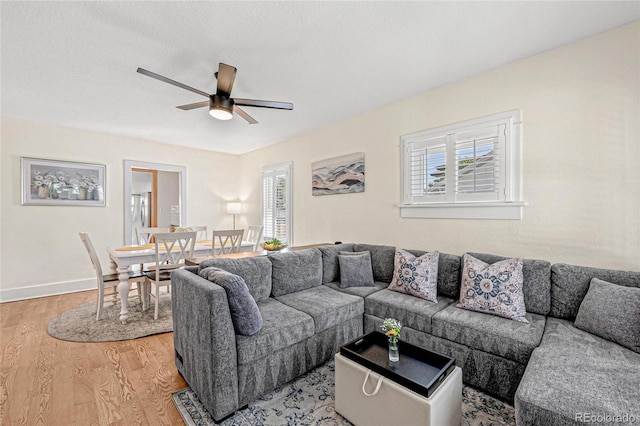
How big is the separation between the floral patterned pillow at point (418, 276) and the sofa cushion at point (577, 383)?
938 mm

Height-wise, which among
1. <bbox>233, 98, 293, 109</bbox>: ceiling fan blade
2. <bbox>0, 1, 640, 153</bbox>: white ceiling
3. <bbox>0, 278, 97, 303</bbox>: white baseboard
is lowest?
<bbox>0, 278, 97, 303</bbox>: white baseboard

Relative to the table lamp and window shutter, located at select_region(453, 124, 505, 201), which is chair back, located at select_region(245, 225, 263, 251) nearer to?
the table lamp

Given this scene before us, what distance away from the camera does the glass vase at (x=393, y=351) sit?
64.6 inches

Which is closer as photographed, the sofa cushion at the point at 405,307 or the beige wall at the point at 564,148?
the beige wall at the point at 564,148

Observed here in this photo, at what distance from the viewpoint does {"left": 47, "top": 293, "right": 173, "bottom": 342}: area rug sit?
2812 millimetres

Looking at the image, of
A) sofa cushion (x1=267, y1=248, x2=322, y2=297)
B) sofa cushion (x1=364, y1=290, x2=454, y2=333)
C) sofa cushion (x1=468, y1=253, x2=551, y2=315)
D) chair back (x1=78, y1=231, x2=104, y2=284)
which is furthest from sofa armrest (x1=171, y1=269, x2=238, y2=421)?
sofa cushion (x1=468, y1=253, x2=551, y2=315)

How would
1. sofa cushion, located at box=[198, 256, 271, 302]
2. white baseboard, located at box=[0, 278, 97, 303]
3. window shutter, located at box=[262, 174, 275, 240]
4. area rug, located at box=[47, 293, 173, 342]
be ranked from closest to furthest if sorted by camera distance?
sofa cushion, located at box=[198, 256, 271, 302] < area rug, located at box=[47, 293, 173, 342] < white baseboard, located at box=[0, 278, 97, 303] < window shutter, located at box=[262, 174, 275, 240]

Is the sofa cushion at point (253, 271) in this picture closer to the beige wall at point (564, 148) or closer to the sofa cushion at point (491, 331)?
the sofa cushion at point (491, 331)

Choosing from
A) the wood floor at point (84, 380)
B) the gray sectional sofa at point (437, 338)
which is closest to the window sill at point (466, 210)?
the gray sectional sofa at point (437, 338)

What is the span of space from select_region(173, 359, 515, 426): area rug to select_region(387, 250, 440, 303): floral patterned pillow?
0.77 meters

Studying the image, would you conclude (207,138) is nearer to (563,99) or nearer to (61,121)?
(61,121)

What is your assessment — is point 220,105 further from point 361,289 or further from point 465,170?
point 465,170

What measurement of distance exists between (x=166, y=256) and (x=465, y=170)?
349 cm

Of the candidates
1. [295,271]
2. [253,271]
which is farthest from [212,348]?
[295,271]
